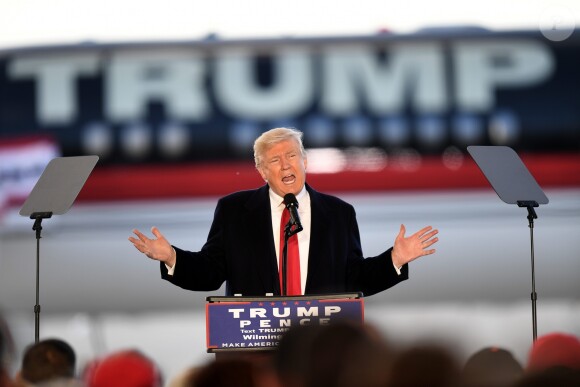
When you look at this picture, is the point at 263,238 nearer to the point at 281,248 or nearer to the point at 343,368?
the point at 281,248

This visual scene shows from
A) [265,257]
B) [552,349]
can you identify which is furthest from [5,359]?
[265,257]

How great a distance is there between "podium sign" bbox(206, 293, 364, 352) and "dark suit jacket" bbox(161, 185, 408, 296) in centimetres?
44

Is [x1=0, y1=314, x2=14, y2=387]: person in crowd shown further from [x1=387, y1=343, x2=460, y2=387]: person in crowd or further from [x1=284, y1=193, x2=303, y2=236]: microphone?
[x1=284, y1=193, x2=303, y2=236]: microphone

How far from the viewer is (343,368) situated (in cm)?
143

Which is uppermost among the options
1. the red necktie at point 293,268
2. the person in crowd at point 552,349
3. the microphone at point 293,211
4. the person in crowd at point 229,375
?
the microphone at point 293,211

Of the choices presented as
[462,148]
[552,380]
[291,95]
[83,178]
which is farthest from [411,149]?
[552,380]

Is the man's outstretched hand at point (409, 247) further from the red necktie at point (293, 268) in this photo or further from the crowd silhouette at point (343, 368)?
the crowd silhouette at point (343, 368)

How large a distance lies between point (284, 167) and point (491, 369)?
1.79m

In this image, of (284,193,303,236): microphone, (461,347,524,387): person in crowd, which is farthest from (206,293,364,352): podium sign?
(461,347,524,387): person in crowd

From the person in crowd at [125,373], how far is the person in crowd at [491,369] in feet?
1.74

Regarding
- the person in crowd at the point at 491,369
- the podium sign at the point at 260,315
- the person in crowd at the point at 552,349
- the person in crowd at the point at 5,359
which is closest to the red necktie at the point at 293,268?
the podium sign at the point at 260,315

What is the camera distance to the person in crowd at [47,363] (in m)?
1.95

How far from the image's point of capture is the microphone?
2918 mm

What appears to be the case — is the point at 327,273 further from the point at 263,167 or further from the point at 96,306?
the point at 96,306
